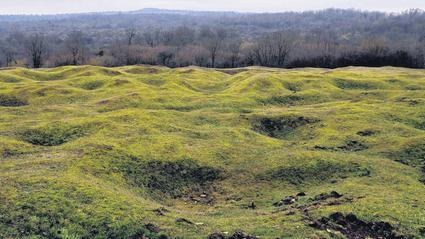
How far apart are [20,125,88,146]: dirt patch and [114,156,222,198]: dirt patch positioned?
20.2ft

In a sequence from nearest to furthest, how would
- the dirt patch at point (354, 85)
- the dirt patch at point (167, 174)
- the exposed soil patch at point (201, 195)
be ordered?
the exposed soil patch at point (201, 195), the dirt patch at point (167, 174), the dirt patch at point (354, 85)

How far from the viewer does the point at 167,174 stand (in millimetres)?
24297

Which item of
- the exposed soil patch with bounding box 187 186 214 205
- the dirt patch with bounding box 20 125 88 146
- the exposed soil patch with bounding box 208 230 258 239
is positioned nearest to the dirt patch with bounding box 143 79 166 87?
the dirt patch with bounding box 20 125 88 146

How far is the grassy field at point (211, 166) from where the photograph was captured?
17578 millimetres

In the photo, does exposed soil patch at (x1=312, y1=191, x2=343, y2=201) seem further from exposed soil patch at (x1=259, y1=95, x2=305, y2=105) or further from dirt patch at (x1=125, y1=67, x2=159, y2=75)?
dirt patch at (x1=125, y1=67, x2=159, y2=75)

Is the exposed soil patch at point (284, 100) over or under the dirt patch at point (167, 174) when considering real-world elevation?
over

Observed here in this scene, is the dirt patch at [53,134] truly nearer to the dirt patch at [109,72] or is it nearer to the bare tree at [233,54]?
the dirt patch at [109,72]

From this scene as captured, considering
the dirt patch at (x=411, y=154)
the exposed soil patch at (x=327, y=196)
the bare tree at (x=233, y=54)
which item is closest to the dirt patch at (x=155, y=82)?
the dirt patch at (x=411, y=154)

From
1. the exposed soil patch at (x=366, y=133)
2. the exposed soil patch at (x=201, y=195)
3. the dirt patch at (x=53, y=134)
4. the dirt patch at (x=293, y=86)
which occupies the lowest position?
the exposed soil patch at (x=201, y=195)

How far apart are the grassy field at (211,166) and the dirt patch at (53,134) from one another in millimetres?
67

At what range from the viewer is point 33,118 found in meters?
35.4

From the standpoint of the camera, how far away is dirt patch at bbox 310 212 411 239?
682 inches

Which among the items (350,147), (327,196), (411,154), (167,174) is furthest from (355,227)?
(350,147)

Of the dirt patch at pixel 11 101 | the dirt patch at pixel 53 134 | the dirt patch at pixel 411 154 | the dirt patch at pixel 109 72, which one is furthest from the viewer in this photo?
the dirt patch at pixel 109 72
